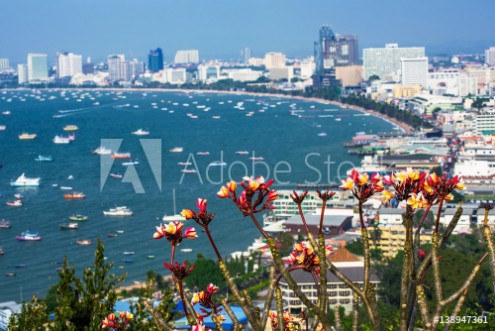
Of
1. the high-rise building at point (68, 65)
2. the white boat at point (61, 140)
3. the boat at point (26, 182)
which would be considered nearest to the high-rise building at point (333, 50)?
the high-rise building at point (68, 65)

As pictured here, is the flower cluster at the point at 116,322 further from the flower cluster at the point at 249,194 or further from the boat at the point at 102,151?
the boat at the point at 102,151

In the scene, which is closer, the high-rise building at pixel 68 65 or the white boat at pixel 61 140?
the white boat at pixel 61 140

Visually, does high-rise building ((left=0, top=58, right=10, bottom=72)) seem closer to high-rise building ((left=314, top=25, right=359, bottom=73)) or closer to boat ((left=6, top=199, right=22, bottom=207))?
high-rise building ((left=314, top=25, right=359, bottom=73))

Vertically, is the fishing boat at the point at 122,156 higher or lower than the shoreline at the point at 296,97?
lower

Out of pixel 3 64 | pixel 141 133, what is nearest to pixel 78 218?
pixel 141 133

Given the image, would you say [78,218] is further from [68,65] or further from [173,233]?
[68,65]

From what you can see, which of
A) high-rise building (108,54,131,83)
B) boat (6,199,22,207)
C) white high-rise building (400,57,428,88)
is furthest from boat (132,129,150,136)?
high-rise building (108,54,131,83)

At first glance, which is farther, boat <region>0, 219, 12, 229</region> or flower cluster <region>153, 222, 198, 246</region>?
boat <region>0, 219, 12, 229</region>
